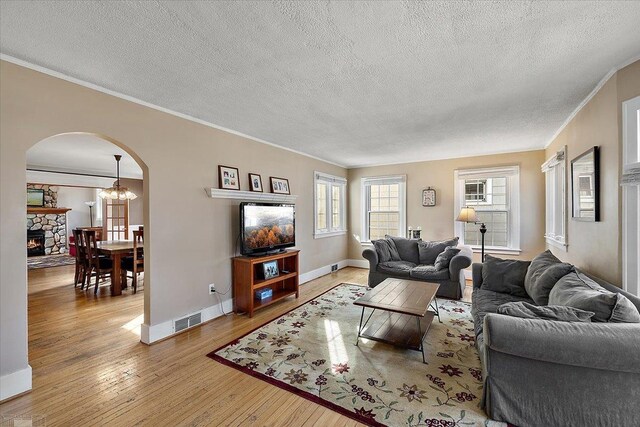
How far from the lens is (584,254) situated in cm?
280

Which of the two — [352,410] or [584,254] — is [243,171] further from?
[584,254]

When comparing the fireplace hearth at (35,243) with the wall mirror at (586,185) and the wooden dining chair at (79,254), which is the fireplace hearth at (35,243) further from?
the wall mirror at (586,185)

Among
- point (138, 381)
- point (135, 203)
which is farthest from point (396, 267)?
point (135, 203)

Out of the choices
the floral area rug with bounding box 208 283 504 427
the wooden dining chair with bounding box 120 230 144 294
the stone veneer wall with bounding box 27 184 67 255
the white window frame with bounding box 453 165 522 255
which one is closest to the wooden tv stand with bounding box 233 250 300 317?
the floral area rug with bounding box 208 283 504 427

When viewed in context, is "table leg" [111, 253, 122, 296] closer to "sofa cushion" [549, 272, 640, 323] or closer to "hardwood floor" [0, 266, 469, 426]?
"hardwood floor" [0, 266, 469, 426]

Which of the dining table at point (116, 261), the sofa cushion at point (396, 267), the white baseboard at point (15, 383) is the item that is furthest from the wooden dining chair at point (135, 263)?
the sofa cushion at point (396, 267)

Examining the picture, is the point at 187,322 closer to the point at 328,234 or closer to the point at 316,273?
the point at 316,273

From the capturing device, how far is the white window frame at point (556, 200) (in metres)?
3.43

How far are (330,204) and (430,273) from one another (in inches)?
100

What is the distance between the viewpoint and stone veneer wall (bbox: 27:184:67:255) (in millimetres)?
8375

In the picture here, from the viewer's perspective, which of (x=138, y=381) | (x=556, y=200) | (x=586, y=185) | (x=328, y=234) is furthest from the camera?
(x=328, y=234)

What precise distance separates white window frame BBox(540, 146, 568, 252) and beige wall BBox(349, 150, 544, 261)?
22cm

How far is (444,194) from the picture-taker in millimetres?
5590

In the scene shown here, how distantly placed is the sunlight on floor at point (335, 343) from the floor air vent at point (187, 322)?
1489 mm
